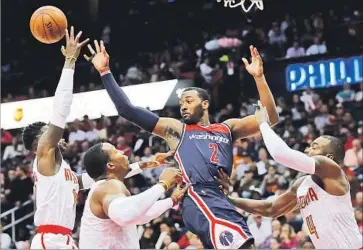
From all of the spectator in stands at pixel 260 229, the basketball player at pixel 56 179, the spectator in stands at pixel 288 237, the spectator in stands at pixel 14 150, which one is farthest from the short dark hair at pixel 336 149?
the spectator in stands at pixel 14 150

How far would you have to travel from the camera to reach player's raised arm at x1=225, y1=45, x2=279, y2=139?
630 centimetres

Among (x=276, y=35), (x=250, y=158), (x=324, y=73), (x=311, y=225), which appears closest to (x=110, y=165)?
(x=311, y=225)

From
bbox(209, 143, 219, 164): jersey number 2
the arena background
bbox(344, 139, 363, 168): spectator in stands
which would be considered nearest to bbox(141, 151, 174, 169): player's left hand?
bbox(209, 143, 219, 164): jersey number 2

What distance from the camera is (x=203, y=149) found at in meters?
6.10

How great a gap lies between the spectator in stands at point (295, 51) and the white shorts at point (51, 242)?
997cm

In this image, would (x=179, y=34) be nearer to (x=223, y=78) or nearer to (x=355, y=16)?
(x=223, y=78)

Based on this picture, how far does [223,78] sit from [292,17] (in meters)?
1.90

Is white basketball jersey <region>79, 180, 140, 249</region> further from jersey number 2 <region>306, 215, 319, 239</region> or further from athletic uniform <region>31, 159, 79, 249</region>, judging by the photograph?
jersey number 2 <region>306, 215, 319, 239</region>

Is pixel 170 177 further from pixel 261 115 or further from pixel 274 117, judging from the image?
pixel 274 117

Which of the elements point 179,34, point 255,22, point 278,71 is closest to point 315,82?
point 278,71

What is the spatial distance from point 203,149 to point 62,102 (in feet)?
3.74

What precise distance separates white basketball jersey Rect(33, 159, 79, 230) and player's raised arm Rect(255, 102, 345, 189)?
5.28 feet

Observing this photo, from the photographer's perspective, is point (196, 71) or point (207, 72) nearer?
point (207, 72)

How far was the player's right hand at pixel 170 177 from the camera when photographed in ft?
18.0
